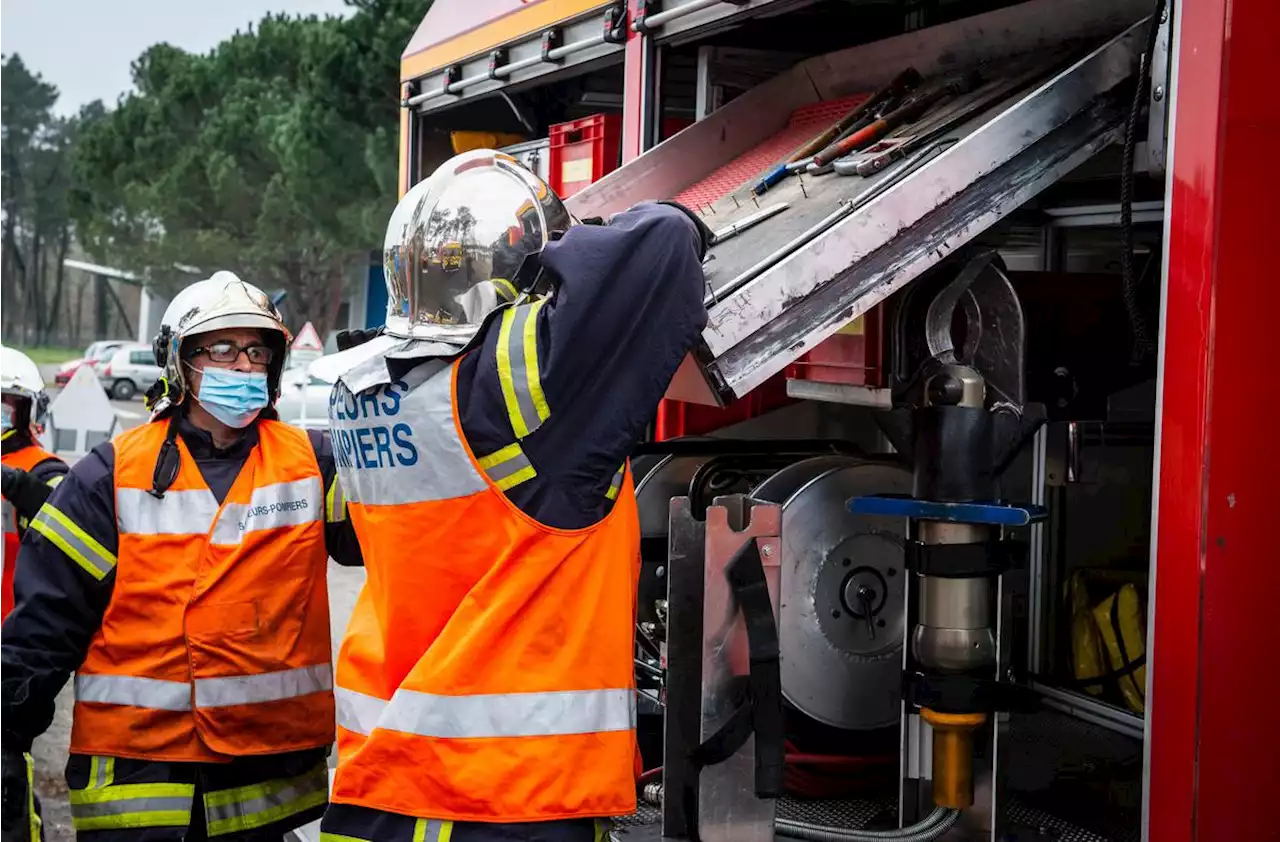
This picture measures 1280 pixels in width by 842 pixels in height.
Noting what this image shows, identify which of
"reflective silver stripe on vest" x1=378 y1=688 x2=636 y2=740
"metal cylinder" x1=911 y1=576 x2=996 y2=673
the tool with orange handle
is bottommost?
"reflective silver stripe on vest" x1=378 y1=688 x2=636 y2=740

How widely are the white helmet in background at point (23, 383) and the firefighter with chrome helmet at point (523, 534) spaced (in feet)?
8.19

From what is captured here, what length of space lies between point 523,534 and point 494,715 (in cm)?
27

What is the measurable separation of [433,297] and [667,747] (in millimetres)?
848

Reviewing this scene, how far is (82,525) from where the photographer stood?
275 cm

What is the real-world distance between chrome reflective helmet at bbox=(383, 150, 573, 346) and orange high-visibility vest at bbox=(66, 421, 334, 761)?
2.50 feet

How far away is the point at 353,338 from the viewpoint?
2.52 m

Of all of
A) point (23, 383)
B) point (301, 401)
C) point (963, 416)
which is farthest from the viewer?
point (301, 401)

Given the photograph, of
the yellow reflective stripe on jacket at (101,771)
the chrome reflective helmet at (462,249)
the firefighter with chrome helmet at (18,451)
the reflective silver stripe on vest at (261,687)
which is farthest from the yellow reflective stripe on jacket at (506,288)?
the firefighter with chrome helmet at (18,451)

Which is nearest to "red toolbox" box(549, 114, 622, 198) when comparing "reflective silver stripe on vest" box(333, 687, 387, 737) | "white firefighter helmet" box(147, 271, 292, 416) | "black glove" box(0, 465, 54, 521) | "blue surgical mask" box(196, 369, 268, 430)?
"white firefighter helmet" box(147, 271, 292, 416)

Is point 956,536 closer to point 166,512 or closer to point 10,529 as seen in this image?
point 166,512

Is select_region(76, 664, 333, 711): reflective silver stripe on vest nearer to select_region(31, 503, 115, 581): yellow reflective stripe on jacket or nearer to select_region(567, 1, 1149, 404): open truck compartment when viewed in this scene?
select_region(31, 503, 115, 581): yellow reflective stripe on jacket

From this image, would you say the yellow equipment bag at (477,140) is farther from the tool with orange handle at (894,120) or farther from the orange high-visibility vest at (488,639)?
the orange high-visibility vest at (488,639)

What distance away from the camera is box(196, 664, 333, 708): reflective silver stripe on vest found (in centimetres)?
278

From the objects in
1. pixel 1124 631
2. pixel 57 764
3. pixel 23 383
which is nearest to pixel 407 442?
pixel 1124 631
